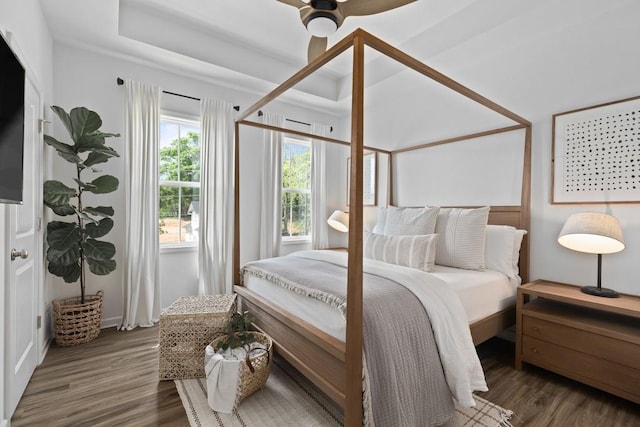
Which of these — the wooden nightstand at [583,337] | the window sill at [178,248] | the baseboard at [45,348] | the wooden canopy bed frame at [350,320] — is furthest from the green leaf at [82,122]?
the wooden nightstand at [583,337]

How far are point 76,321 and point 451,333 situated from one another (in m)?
2.94

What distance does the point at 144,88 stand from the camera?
316 centimetres

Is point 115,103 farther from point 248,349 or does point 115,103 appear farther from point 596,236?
point 596,236

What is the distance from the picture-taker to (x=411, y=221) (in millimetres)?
2916

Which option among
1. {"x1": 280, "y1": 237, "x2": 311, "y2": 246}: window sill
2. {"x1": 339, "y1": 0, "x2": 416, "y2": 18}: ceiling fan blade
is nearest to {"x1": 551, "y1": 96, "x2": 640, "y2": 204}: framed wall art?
{"x1": 339, "y1": 0, "x2": 416, "y2": 18}: ceiling fan blade

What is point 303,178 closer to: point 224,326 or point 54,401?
point 224,326

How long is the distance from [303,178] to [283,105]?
1048 mm

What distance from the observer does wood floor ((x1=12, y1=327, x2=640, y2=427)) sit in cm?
173

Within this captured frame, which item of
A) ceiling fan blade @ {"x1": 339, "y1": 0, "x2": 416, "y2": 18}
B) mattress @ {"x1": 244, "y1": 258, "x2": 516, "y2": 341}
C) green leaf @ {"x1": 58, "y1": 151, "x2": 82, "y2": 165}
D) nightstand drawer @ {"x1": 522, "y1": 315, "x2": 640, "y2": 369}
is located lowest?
nightstand drawer @ {"x1": 522, "y1": 315, "x2": 640, "y2": 369}

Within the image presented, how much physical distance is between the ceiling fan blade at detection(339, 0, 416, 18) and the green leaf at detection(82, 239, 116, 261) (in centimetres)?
262

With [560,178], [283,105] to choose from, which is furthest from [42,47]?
[560,178]

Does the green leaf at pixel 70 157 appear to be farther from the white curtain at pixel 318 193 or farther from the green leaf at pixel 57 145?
the white curtain at pixel 318 193

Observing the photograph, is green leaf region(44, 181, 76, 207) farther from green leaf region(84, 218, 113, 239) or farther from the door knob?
the door knob

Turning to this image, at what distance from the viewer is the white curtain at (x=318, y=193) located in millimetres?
4445
